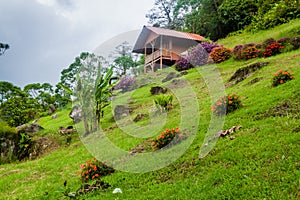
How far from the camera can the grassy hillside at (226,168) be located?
4062 mm

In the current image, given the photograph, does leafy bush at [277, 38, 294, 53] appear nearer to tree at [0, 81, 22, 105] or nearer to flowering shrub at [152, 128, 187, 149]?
flowering shrub at [152, 128, 187, 149]

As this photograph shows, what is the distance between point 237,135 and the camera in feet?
20.1

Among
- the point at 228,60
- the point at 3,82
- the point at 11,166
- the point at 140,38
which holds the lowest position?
the point at 11,166

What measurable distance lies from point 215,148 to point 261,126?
4.08 ft

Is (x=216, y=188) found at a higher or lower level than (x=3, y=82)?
lower

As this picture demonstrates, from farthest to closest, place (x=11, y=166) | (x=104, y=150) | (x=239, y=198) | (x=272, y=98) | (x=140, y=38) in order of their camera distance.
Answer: (x=140, y=38), (x=11, y=166), (x=104, y=150), (x=272, y=98), (x=239, y=198)

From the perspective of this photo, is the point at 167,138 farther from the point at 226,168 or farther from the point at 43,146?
the point at 43,146

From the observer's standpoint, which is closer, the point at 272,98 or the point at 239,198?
the point at 239,198

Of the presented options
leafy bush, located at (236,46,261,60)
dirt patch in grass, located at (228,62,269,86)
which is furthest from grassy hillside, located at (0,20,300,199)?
leafy bush, located at (236,46,261,60)

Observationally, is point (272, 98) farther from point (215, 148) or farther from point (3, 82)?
point (3, 82)

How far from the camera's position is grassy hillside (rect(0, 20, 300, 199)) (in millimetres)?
4062

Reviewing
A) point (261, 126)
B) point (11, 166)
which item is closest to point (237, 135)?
point (261, 126)

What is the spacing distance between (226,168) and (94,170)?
3.14 m

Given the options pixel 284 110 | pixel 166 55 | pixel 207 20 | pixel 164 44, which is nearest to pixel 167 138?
pixel 284 110
